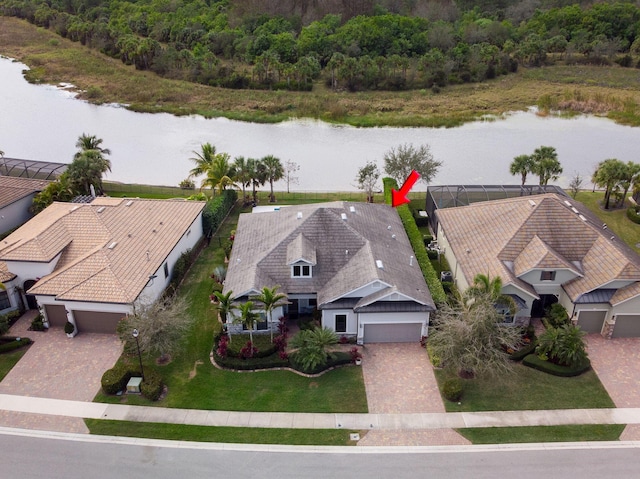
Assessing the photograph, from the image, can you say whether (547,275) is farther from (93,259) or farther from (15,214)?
(15,214)

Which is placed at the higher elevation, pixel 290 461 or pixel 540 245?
pixel 540 245

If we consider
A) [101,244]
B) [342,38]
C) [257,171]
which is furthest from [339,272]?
[342,38]

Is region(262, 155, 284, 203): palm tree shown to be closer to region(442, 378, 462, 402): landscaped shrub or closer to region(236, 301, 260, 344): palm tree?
region(236, 301, 260, 344): palm tree

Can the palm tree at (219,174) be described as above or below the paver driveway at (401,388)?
above

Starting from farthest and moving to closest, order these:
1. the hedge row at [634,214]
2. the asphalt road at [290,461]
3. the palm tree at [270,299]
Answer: the hedge row at [634,214]
the palm tree at [270,299]
the asphalt road at [290,461]

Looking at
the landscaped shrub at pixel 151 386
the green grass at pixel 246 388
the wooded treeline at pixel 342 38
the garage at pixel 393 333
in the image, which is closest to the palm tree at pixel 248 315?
the green grass at pixel 246 388

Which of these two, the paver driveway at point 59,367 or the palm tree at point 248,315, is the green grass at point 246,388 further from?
the palm tree at point 248,315

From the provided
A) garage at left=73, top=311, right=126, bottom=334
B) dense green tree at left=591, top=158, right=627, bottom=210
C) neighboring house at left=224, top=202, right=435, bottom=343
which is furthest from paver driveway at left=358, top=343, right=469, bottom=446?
dense green tree at left=591, top=158, right=627, bottom=210
